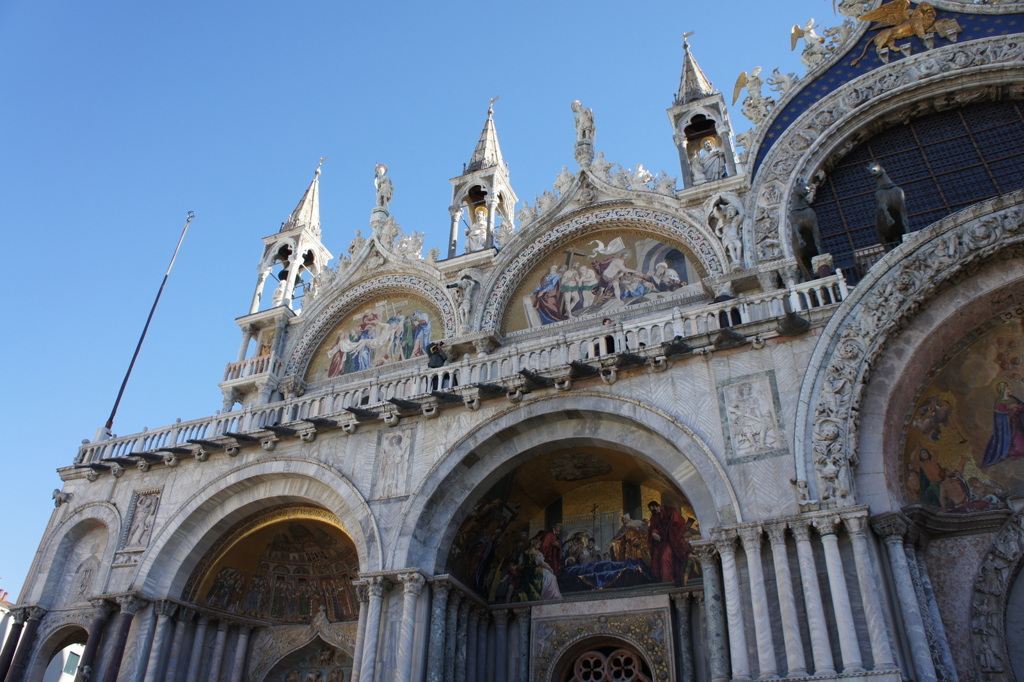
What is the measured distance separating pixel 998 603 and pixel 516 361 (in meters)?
6.87

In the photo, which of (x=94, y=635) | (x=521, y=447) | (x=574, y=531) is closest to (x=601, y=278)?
(x=521, y=447)

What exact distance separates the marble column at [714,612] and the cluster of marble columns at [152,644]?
847 cm

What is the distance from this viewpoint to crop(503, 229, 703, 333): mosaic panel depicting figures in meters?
14.9

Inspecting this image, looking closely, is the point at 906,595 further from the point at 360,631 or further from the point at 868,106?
the point at 868,106

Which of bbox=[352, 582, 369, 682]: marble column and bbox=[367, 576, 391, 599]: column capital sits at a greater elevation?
bbox=[367, 576, 391, 599]: column capital

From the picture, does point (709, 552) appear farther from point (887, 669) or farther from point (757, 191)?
point (757, 191)

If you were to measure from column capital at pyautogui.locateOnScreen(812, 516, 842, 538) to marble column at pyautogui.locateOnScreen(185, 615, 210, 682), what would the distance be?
10.1 meters

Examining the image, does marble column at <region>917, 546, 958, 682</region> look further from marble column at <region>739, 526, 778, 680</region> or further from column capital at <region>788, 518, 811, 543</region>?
marble column at <region>739, 526, 778, 680</region>

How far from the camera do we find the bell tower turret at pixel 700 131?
15805mm

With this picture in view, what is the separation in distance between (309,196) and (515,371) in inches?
444

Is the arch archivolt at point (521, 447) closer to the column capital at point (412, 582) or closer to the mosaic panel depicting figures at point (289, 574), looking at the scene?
the column capital at point (412, 582)

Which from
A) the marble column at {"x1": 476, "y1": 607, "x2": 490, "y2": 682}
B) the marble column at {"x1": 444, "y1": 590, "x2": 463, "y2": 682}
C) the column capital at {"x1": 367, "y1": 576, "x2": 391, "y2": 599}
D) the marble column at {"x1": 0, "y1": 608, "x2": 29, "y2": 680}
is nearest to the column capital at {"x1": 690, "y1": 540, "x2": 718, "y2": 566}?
the marble column at {"x1": 444, "y1": 590, "x2": 463, "y2": 682}

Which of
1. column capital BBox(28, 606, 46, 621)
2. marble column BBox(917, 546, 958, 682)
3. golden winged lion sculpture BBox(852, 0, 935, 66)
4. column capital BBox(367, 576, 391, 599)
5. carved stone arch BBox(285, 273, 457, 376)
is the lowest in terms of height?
marble column BBox(917, 546, 958, 682)

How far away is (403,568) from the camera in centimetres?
1132
